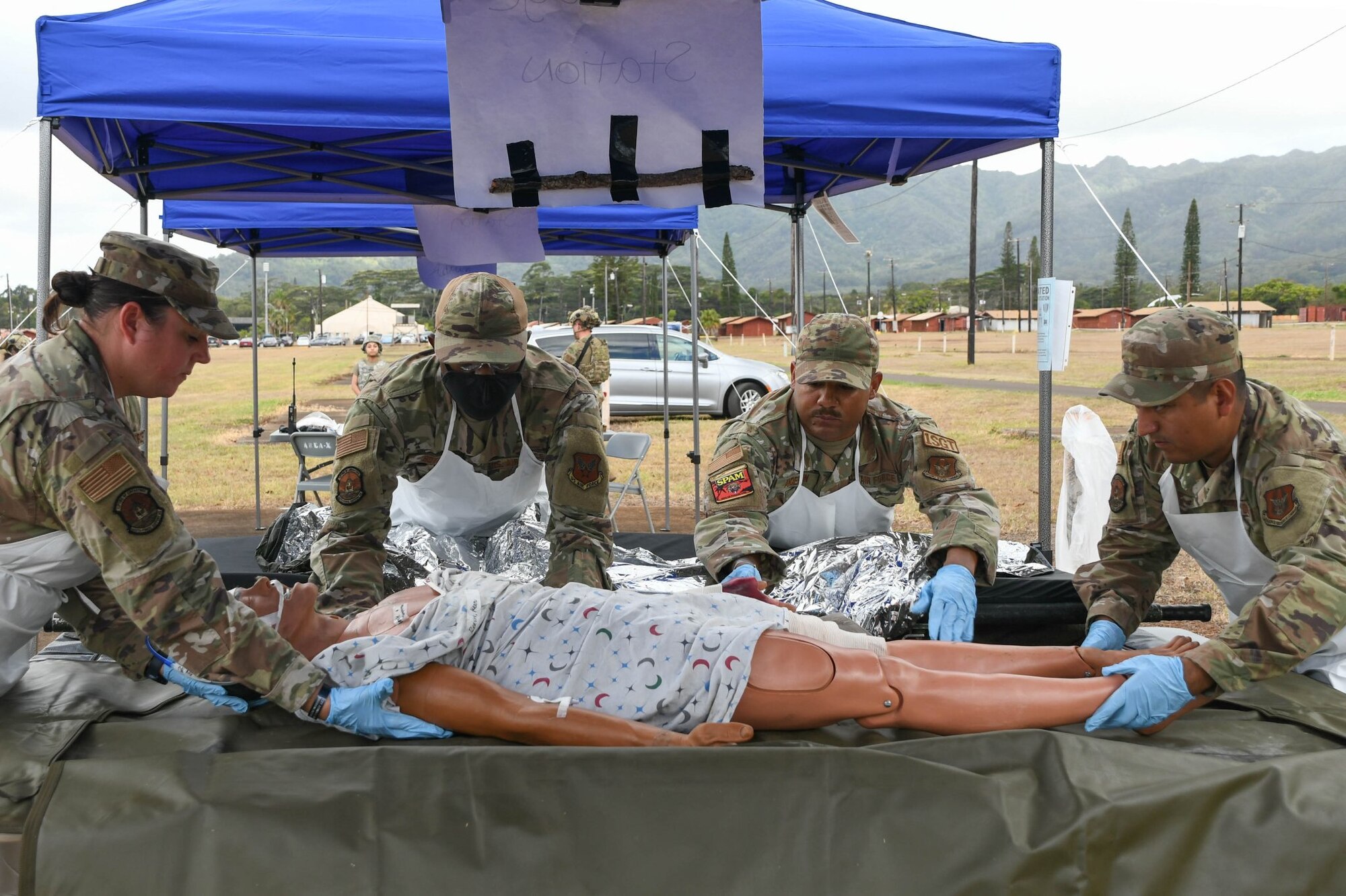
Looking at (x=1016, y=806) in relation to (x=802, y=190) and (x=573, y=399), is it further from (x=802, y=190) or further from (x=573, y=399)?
(x=802, y=190)

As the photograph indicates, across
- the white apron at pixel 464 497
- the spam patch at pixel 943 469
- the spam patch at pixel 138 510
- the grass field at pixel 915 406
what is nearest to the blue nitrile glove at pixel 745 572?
the spam patch at pixel 943 469

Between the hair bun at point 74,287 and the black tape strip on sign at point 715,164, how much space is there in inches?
65.4

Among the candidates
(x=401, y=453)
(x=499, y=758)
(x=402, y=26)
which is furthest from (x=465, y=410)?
(x=499, y=758)

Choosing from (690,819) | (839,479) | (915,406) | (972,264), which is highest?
(972,264)

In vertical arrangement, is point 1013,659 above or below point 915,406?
below

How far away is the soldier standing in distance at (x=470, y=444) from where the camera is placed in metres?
3.12

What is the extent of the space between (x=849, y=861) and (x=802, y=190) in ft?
11.4

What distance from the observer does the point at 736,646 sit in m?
2.36

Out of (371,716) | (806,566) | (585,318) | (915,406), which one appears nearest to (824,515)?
(806,566)

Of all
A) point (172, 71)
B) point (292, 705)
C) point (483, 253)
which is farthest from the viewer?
point (483, 253)

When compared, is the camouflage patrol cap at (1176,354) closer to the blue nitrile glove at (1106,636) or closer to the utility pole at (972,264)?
the blue nitrile glove at (1106,636)

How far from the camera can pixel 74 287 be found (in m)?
2.12

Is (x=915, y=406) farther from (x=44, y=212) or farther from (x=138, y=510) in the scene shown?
(x=138, y=510)

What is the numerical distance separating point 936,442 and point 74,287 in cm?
254
